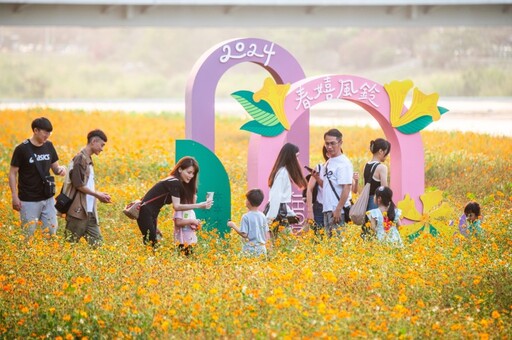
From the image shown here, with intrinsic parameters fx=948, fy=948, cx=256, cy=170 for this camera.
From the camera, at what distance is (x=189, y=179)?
9602 millimetres

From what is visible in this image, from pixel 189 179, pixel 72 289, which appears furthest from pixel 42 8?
pixel 72 289

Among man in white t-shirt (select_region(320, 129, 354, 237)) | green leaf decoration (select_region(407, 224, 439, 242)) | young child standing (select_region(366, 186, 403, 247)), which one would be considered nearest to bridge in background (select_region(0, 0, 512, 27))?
green leaf decoration (select_region(407, 224, 439, 242))

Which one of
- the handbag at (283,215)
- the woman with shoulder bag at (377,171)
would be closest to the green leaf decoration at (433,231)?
the woman with shoulder bag at (377,171)

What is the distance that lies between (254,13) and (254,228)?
16065mm

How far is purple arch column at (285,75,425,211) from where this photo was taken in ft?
36.2

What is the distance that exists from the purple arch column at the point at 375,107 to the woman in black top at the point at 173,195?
1.85m

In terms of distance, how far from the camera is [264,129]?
10820 mm

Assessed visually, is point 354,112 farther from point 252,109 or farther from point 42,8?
point 252,109

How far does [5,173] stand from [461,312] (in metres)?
9.10

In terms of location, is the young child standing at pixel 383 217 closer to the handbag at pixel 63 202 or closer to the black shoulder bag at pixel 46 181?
the handbag at pixel 63 202

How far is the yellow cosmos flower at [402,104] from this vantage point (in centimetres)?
1141

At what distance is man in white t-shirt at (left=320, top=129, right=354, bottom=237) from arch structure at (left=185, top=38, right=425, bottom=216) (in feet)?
2.86

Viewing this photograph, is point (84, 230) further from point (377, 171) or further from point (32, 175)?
point (377, 171)

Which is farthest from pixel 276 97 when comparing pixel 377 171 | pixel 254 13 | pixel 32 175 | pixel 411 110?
pixel 254 13
